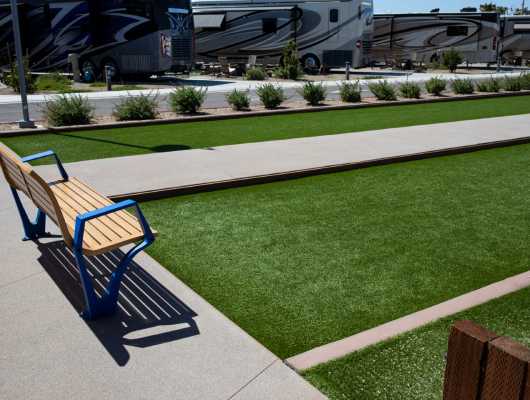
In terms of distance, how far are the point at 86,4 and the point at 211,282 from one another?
70.1ft

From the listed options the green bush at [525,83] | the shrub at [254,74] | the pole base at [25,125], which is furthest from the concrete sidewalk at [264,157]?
the shrub at [254,74]

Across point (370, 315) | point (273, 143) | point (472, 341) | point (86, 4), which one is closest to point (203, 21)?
point (86, 4)

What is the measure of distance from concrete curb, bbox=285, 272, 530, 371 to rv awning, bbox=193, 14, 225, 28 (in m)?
28.3

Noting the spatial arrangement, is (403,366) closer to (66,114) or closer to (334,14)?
(66,114)

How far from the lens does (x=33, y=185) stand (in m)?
4.32

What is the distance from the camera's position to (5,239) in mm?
5523

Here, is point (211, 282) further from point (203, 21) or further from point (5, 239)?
point (203, 21)

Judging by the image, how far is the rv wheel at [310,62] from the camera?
3044cm

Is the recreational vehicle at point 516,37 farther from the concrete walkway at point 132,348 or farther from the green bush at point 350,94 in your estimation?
the concrete walkway at point 132,348

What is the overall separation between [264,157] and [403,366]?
591cm

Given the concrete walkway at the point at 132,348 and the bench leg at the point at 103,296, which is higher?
the bench leg at the point at 103,296

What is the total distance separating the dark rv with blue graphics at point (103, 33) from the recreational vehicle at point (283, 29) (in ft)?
21.4

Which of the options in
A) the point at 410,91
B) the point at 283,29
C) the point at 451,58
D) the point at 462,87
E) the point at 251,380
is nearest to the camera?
the point at 251,380

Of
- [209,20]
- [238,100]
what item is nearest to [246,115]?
[238,100]
